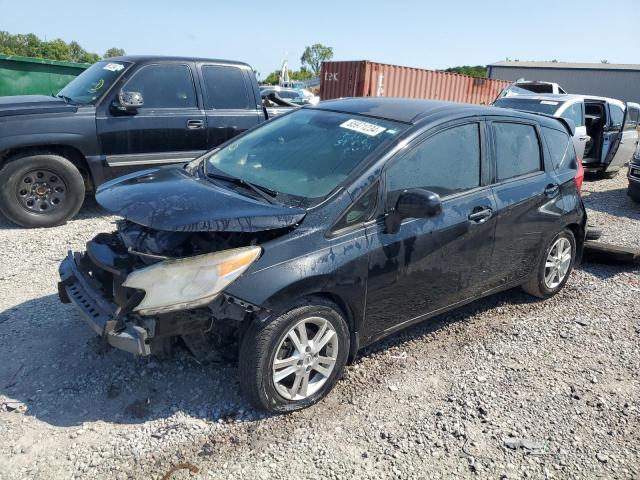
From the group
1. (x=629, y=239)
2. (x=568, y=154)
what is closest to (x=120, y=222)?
(x=568, y=154)

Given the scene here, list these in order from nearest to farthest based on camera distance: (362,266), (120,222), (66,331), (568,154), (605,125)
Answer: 1. (362,266)
2. (120,222)
3. (66,331)
4. (568,154)
5. (605,125)

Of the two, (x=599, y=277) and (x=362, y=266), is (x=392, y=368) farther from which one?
(x=599, y=277)

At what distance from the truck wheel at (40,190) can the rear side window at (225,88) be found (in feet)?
6.26

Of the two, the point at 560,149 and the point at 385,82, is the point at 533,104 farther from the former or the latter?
the point at 385,82

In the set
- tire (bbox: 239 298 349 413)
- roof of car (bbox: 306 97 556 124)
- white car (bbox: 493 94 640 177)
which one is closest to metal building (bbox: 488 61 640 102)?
white car (bbox: 493 94 640 177)

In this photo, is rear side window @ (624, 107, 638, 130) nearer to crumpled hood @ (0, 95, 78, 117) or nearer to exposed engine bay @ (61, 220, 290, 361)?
crumpled hood @ (0, 95, 78, 117)

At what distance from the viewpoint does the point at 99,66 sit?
6539 mm

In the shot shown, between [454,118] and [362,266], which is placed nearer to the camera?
[362,266]

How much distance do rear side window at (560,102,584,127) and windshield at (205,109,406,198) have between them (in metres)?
7.50

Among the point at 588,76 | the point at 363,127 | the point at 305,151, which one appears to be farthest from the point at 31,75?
the point at 588,76

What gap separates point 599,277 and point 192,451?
440cm

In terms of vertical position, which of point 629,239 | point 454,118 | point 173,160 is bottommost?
point 629,239

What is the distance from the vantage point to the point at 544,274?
175 inches

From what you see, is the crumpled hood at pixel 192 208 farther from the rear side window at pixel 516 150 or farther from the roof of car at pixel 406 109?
the rear side window at pixel 516 150
